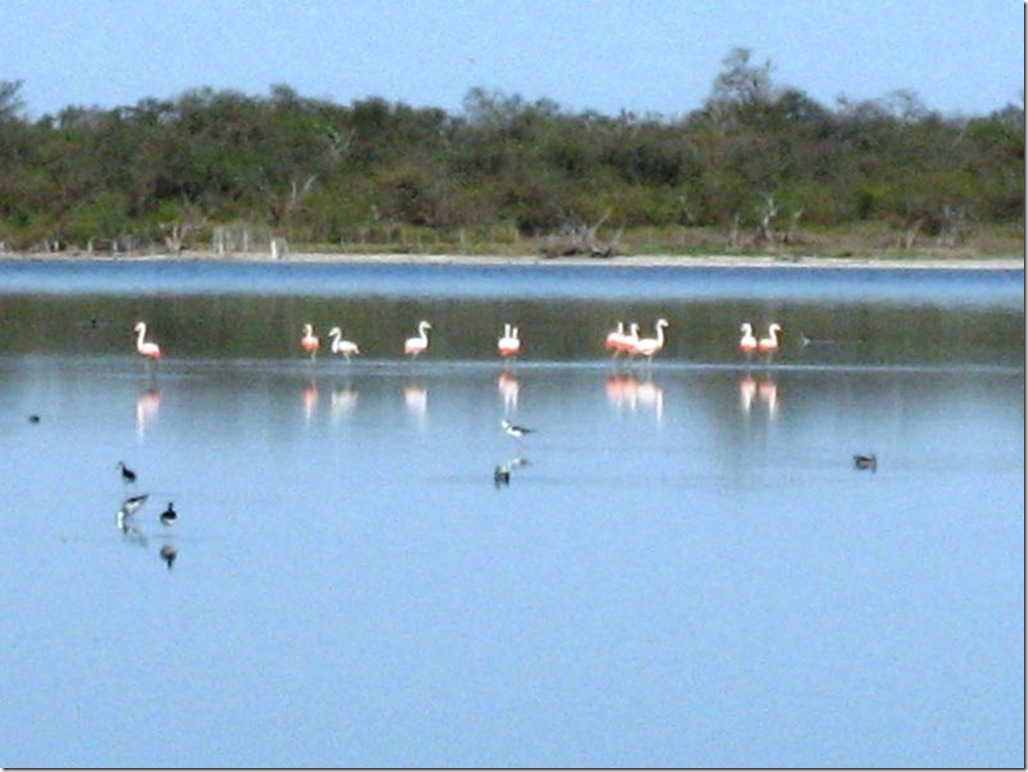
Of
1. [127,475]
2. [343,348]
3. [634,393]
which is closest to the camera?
[127,475]

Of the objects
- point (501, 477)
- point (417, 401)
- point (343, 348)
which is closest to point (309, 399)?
point (417, 401)

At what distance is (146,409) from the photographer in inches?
834

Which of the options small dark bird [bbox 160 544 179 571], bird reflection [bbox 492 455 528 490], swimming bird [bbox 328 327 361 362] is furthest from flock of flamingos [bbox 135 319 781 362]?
small dark bird [bbox 160 544 179 571]

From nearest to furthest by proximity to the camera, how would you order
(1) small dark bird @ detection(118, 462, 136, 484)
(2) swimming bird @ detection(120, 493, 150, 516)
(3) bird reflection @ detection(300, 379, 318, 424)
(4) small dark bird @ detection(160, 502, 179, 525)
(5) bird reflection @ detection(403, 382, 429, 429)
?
(4) small dark bird @ detection(160, 502, 179, 525)
(2) swimming bird @ detection(120, 493, 150, 516)
(1) small dark bird @ detection(118, 462, 136, 484)
(5) bird reflection @ detection(403, 382, 429, 429)
(3) bird reflection @ detection(300, 379, 318, 424)

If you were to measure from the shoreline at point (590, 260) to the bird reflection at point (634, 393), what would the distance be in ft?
115

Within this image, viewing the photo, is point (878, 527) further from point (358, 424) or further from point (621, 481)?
point (358, 424)

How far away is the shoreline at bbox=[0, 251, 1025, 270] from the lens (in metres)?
60.1

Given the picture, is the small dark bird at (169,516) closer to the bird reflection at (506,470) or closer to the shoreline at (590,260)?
the bird reflection at (506,470)

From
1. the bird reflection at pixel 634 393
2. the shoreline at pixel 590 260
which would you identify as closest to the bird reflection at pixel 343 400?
the bird reflection at pixel 634 393

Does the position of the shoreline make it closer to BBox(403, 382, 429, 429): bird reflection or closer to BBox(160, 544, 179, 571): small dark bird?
BBox(403, 382, 429, 429): bird reflection

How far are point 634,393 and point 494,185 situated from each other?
44.3 metres

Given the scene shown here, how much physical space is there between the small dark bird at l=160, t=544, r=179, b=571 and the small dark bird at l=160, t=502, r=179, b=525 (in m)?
0.43

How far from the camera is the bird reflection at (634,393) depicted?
22203 millimetres

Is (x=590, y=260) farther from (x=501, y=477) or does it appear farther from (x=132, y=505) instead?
(x=132, y=505)
